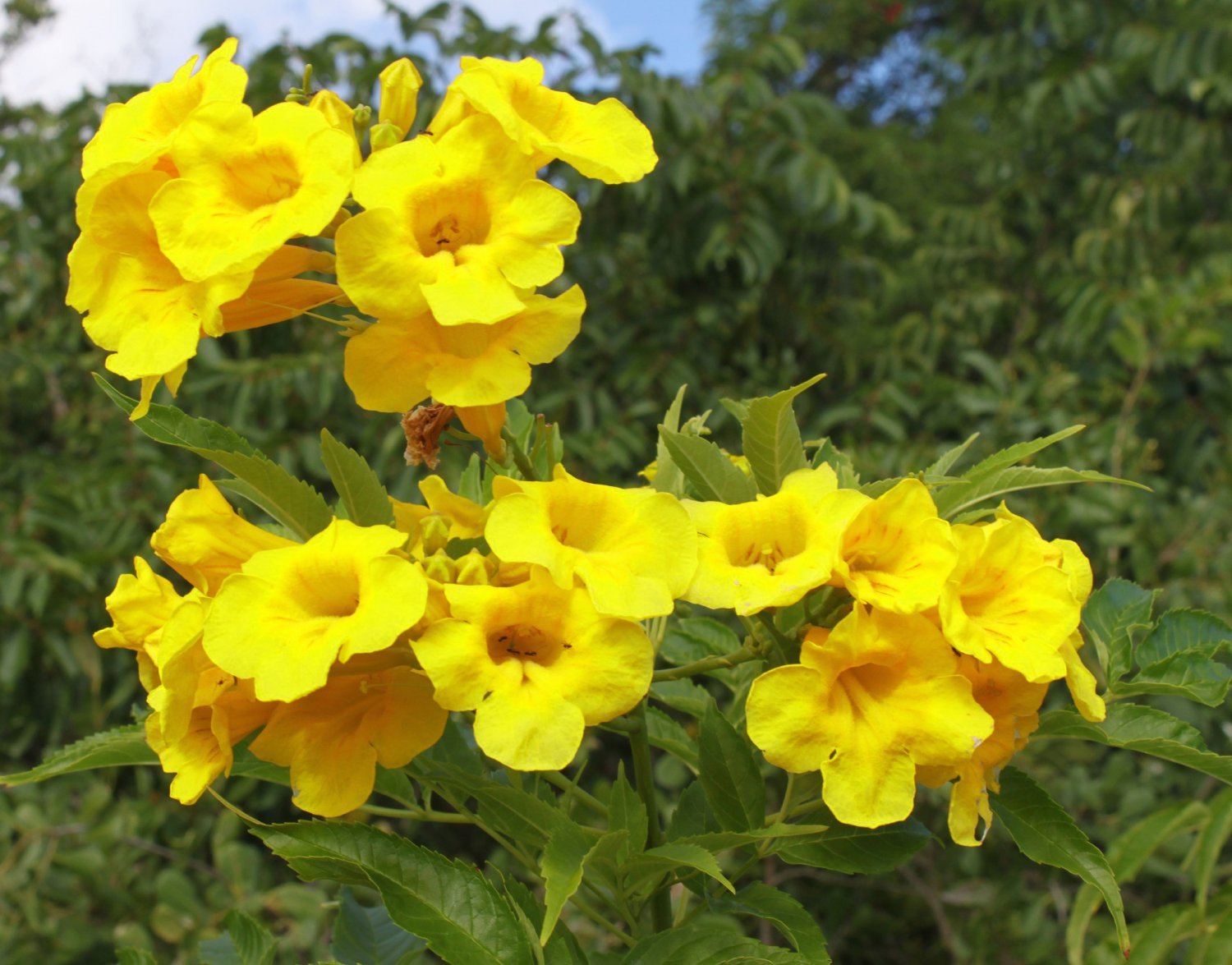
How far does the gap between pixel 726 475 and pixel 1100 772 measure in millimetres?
2432

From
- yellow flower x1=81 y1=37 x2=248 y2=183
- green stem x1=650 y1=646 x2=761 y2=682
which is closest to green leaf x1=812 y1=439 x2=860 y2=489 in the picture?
green stem x1=650 y1=646 x2=761 y2=682

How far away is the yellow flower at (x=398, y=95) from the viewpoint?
0.73 meters

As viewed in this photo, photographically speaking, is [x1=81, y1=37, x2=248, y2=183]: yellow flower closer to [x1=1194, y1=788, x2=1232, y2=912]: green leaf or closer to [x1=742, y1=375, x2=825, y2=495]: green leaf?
[x1=742, y1=375, x2=825, y2=495]: green leaf

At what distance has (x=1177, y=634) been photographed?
A: 85 cm

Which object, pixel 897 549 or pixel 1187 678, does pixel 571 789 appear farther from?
pixel 1187 678

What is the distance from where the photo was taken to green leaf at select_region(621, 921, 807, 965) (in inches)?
25.6

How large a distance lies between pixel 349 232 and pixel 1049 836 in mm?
600

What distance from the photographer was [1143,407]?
2.74 metres

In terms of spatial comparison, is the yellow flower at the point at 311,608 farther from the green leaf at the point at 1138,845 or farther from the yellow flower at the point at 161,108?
the green leaf at the point at 1138,845

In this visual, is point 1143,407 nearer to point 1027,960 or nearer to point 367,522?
point 1027,960

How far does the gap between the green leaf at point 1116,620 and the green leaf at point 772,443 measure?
1.09ft

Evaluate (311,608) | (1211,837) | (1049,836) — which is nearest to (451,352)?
(311,608)

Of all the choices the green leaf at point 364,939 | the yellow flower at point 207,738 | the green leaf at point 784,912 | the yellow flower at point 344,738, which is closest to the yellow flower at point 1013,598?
the green leaf at point 784,912

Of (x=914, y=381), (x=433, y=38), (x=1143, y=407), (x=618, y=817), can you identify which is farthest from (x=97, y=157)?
(x=1143, y=407)
